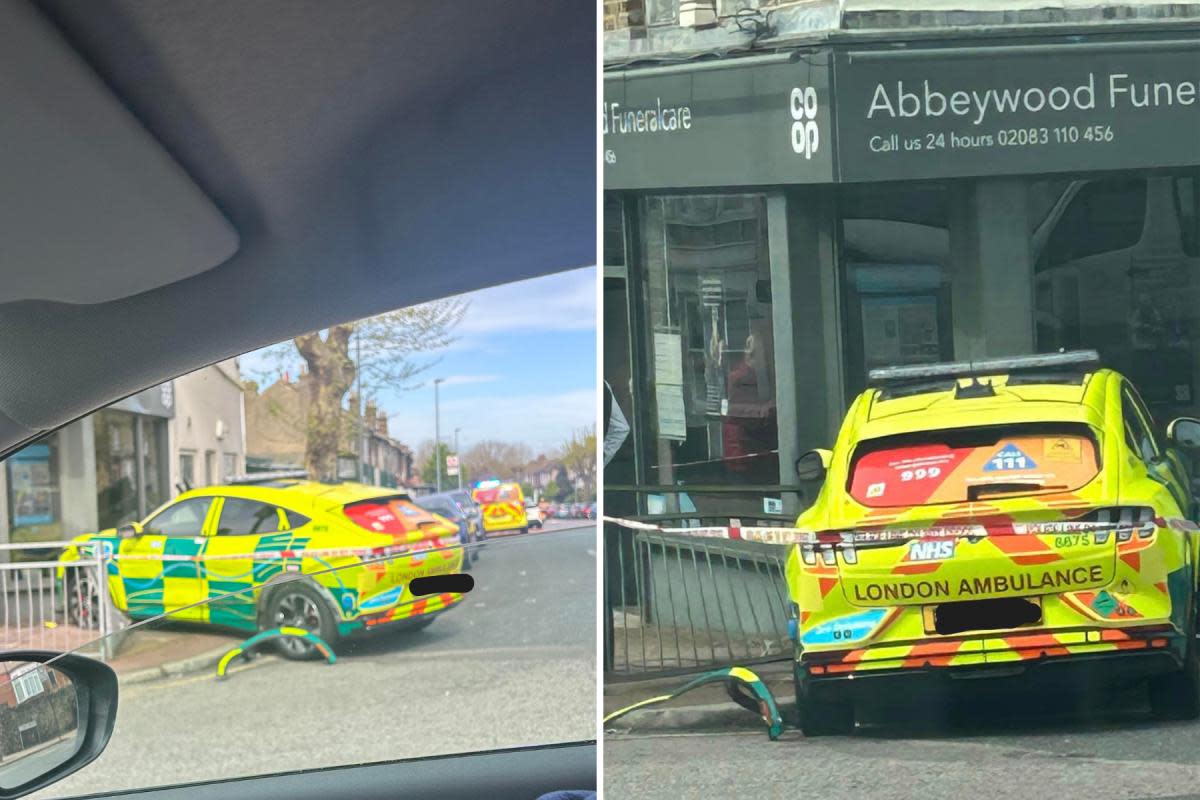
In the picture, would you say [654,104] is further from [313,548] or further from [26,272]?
[313,548]

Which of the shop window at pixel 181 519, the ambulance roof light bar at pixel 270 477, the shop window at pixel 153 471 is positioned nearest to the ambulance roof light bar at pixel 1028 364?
the ambulance roof light bar at pixel 270 477

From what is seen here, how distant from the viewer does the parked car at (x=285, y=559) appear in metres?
2.26

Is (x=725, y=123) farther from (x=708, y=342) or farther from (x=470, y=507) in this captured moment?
(x=470, y=507)

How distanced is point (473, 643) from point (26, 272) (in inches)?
49.3

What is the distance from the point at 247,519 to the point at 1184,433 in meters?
3.64

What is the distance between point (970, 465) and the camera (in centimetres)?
127

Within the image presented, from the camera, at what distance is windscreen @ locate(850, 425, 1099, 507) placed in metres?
1.26

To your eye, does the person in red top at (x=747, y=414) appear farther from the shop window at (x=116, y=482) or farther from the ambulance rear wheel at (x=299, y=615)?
the shop window at (x=116, y=482)

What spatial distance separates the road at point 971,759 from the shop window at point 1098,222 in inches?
18.8

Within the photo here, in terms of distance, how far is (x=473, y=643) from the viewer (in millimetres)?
2482

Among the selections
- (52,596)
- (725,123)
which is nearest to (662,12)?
(725,123)

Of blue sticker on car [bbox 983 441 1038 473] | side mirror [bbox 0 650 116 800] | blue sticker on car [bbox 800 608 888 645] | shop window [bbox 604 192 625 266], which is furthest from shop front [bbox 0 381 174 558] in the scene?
blue sticker on car [bbox 983 441 1038 473]

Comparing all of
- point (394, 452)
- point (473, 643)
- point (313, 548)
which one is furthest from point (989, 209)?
point (394, 452)

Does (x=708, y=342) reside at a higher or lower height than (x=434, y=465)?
higher
